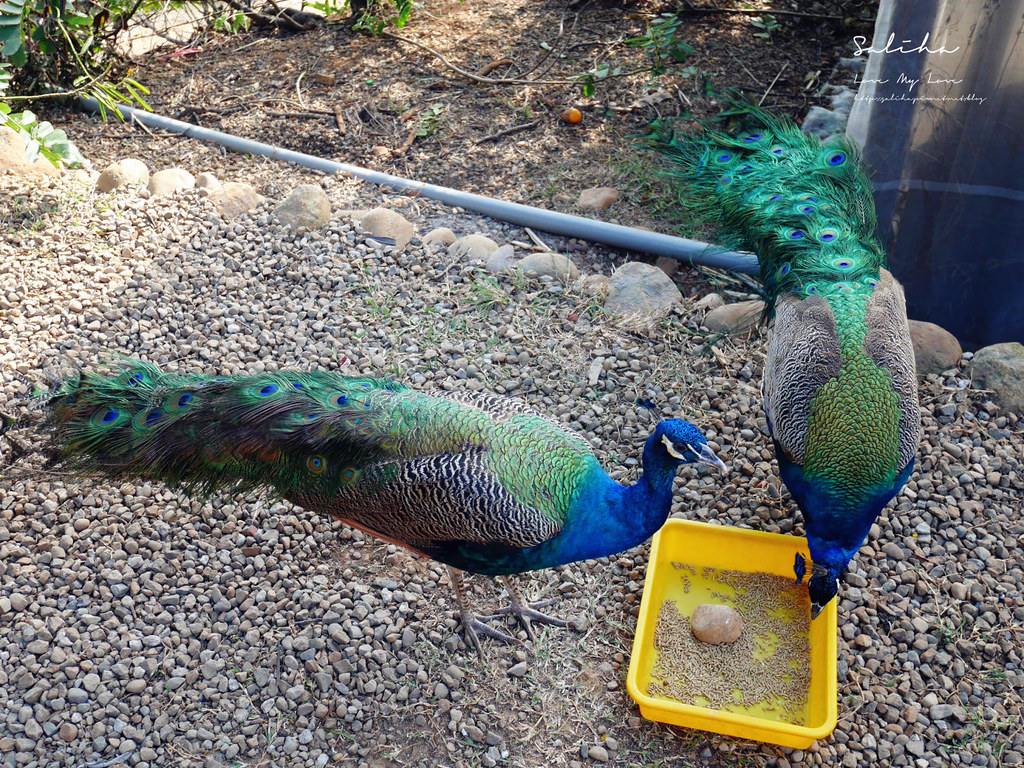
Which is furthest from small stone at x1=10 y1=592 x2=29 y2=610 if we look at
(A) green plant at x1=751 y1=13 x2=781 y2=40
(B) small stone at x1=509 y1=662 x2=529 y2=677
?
(A) green plant at x1=751 y1=13 x2=781 y2=40

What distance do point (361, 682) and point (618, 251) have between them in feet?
10.3

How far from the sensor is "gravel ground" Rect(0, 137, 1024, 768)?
3.14 m

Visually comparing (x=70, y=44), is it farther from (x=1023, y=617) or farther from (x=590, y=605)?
(x=1023, y=617)

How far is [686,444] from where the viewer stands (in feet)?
9.50

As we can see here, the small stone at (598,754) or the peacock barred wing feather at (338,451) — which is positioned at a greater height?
the peacock barred wing feather at (338,451)

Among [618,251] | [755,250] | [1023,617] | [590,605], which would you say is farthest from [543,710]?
[618,251]

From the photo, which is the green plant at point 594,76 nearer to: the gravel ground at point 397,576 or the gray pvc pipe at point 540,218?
the gray pvc pipe at point 540,218

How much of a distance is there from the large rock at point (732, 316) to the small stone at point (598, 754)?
2.31 meters

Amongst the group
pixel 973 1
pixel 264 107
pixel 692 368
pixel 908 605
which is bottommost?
pixel 908 605

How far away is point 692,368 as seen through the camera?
447cm

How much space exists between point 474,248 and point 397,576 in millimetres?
2226

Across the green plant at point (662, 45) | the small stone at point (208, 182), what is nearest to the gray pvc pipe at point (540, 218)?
the small stone at point (208, 182)

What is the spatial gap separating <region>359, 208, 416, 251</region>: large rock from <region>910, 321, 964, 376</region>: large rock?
291 centimetres

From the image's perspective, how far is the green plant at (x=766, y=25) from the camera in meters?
7.01
